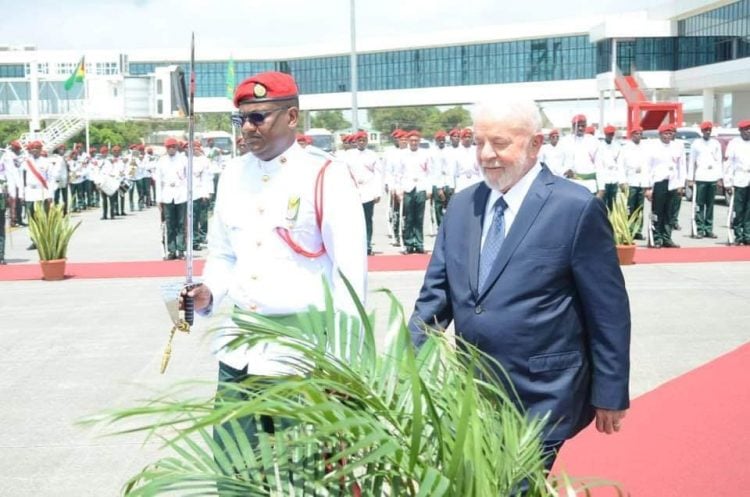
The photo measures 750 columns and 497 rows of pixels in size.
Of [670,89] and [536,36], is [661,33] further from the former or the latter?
[536,36]

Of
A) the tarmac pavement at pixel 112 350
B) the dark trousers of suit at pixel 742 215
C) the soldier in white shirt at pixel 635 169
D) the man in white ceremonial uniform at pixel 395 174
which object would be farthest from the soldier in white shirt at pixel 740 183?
the man in white ceremonial uniform at pixel 395 174

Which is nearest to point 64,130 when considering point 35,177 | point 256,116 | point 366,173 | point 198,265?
point 35,177

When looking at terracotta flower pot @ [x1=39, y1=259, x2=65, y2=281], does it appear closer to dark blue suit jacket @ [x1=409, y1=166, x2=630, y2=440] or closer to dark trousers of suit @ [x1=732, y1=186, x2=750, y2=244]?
dark trousers of suit @ [x1=732, y1=186, x2=750, y2=244]

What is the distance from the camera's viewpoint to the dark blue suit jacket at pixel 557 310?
3441 mm

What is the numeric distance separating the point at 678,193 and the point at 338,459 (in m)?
17.1

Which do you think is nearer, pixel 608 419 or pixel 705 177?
pixel 608 419

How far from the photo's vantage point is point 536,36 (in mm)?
78562

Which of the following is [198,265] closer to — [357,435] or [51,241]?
[51,241]

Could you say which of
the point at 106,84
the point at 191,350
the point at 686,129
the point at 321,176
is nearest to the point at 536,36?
the point at 106,84

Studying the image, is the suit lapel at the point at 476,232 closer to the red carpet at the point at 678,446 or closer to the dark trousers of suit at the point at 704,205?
the red carpet at the point at 678,446

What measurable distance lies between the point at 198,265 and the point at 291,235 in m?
12.8

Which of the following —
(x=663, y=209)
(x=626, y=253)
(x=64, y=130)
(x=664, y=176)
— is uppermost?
(x=64, y=130)

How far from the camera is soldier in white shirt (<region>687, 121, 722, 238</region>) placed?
1908 cm

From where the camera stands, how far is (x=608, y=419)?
11.6 ft
